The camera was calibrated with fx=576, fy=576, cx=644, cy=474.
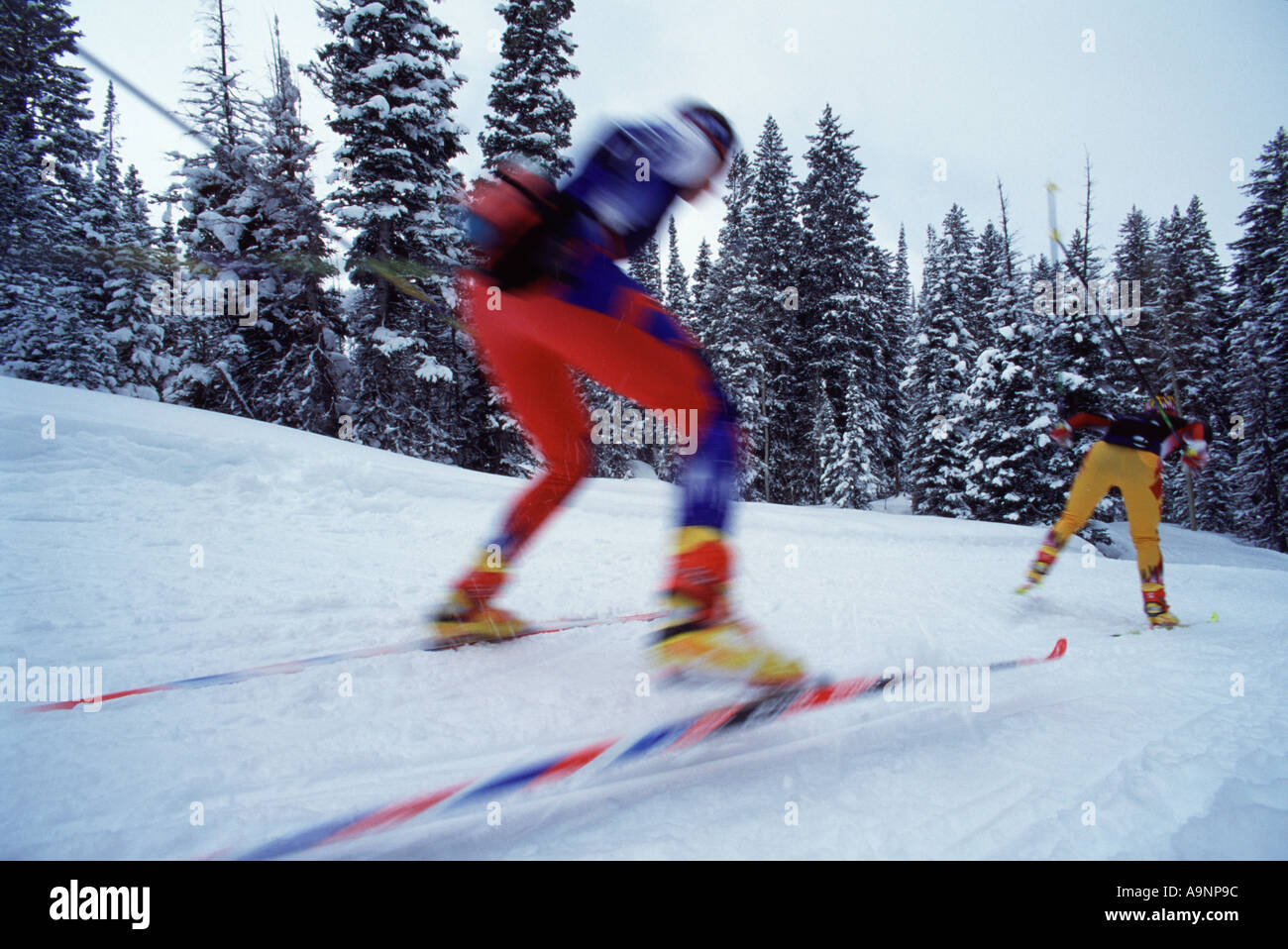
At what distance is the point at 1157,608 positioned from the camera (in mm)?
Answer: 3357

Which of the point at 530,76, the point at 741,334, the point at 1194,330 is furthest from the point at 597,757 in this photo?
the point at 1194,330

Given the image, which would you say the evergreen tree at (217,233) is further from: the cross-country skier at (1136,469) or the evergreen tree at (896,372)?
the evergreen tree at (896,372)

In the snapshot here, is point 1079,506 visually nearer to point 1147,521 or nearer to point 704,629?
point 1147,521

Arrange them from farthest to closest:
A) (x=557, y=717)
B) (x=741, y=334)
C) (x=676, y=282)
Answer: (x=676, y=282)
(x=741, y=334)
(x=557, y=717)

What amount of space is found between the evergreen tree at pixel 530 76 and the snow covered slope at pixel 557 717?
1382 cm

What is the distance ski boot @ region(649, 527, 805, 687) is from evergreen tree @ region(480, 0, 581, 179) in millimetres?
15258

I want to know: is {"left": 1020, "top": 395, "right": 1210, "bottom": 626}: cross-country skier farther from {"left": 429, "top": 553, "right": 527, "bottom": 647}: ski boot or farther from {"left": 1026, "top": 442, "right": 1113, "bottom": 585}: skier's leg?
{"left": 429, "top": 553, "right": 527, "bottom": 647}: ski boot

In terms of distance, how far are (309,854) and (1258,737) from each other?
2382 mm

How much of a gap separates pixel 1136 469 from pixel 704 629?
361cm

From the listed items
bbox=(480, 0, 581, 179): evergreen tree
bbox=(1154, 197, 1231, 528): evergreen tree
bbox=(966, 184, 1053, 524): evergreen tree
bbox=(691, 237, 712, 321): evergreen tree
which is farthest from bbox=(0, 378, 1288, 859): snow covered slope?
bbox=(1154, 197, 1231, 528): evergreen tree

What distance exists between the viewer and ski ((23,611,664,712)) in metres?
1.56

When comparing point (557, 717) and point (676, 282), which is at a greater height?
point (676, 282)

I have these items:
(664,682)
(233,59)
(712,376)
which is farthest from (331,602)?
(233,59)

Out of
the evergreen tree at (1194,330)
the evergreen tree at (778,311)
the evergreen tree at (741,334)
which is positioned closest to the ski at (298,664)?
the evergreen tree at (741,334)
